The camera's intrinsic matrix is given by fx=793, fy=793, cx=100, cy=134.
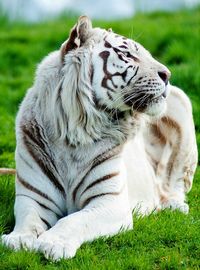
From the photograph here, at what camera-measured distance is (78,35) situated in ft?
18.5

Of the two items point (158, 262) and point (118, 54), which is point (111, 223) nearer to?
point (158, 262)

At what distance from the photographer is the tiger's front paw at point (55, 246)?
5.09m

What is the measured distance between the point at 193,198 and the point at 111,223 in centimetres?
177

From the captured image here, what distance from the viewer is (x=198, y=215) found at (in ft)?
21.0

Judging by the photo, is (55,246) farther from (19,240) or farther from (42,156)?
(42,156)

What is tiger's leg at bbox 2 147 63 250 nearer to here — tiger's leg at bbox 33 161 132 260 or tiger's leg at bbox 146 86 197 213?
tiger's leg at bbox 33 161 132 260

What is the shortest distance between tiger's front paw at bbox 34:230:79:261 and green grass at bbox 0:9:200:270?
0.05 metres

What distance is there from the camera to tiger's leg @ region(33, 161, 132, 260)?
514cm

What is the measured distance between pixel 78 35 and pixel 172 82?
4659mm

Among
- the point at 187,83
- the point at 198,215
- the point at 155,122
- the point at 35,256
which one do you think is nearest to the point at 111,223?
the point at 35,256

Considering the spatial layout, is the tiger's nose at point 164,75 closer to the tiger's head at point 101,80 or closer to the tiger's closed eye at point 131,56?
the tiger's head at point 101,80

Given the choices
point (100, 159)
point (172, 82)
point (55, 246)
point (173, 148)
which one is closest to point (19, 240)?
point (55, 246)

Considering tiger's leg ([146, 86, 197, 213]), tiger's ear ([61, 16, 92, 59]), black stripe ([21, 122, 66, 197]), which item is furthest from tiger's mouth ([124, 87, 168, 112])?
tiger's leg ([146, 86, 197, 213])

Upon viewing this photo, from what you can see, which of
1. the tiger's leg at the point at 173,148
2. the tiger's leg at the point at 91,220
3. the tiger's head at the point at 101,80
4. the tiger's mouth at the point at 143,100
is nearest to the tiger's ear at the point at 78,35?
the tiger's head at the point at 101,80
